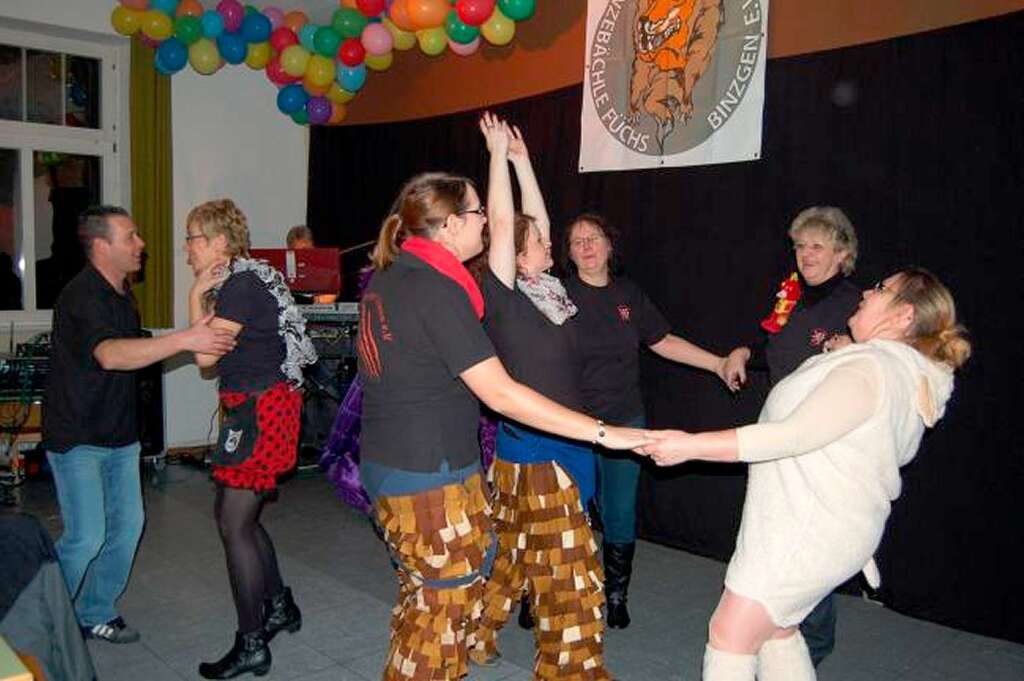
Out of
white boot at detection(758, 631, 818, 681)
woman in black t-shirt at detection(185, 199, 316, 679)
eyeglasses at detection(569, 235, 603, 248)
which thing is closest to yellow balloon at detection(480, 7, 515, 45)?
eyeglasses at detection(569, 235, 603, 248)

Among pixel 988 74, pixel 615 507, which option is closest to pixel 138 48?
pixel 615 507

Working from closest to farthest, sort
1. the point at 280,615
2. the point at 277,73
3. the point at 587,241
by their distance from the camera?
the point at 280,615 < the point at 587,241 < the point at 277,73

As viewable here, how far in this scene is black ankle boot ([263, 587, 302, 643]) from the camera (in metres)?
3.36

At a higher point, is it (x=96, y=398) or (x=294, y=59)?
(x=294, y=59)

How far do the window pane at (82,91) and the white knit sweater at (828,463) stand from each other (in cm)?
624

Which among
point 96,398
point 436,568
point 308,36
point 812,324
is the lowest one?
point 436,568

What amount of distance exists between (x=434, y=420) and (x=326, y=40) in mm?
4759

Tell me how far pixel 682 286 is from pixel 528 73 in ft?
5.80

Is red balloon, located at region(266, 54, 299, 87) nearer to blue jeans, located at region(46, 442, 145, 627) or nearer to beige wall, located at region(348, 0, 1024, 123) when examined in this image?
beige wall, located at region(348, 0, 1024, 123)

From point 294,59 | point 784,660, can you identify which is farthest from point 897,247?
point 294,59

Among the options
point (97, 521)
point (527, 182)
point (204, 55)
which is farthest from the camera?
point (204, 55)

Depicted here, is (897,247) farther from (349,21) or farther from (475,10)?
(349,21)

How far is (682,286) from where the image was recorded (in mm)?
4547

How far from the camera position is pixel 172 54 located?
623 centimetres
